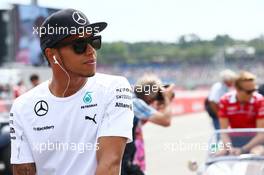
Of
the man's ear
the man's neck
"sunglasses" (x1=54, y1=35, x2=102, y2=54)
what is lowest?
the man's neck

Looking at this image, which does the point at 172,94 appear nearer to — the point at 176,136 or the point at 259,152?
the point at 259,152

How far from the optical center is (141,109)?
514 centimetres

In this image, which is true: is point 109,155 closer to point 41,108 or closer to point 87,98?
point 87,98

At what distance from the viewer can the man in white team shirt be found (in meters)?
2.54

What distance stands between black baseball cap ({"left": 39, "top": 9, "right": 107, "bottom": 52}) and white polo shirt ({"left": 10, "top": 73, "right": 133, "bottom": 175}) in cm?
19

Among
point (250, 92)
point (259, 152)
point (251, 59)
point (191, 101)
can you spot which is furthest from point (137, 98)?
point (251, 59)

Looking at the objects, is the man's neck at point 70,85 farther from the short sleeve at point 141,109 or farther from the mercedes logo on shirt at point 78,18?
the short sleeve at point 141,109

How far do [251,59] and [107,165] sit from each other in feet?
205

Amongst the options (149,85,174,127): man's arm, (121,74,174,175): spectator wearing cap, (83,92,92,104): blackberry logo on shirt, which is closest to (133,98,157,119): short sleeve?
(121,74,174,175): spectator wearing cap

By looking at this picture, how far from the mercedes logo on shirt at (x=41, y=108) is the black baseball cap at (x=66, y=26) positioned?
22 cm

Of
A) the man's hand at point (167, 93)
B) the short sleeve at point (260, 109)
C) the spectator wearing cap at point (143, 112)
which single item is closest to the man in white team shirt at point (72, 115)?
the spectator wearing cap at point (143, 112)

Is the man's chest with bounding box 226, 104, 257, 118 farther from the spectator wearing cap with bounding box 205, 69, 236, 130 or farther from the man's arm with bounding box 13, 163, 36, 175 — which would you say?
the man's arm with bounding box 13, 163, 36, 175

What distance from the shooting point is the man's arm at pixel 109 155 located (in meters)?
2.49

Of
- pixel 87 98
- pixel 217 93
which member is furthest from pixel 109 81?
pixel 217 93
